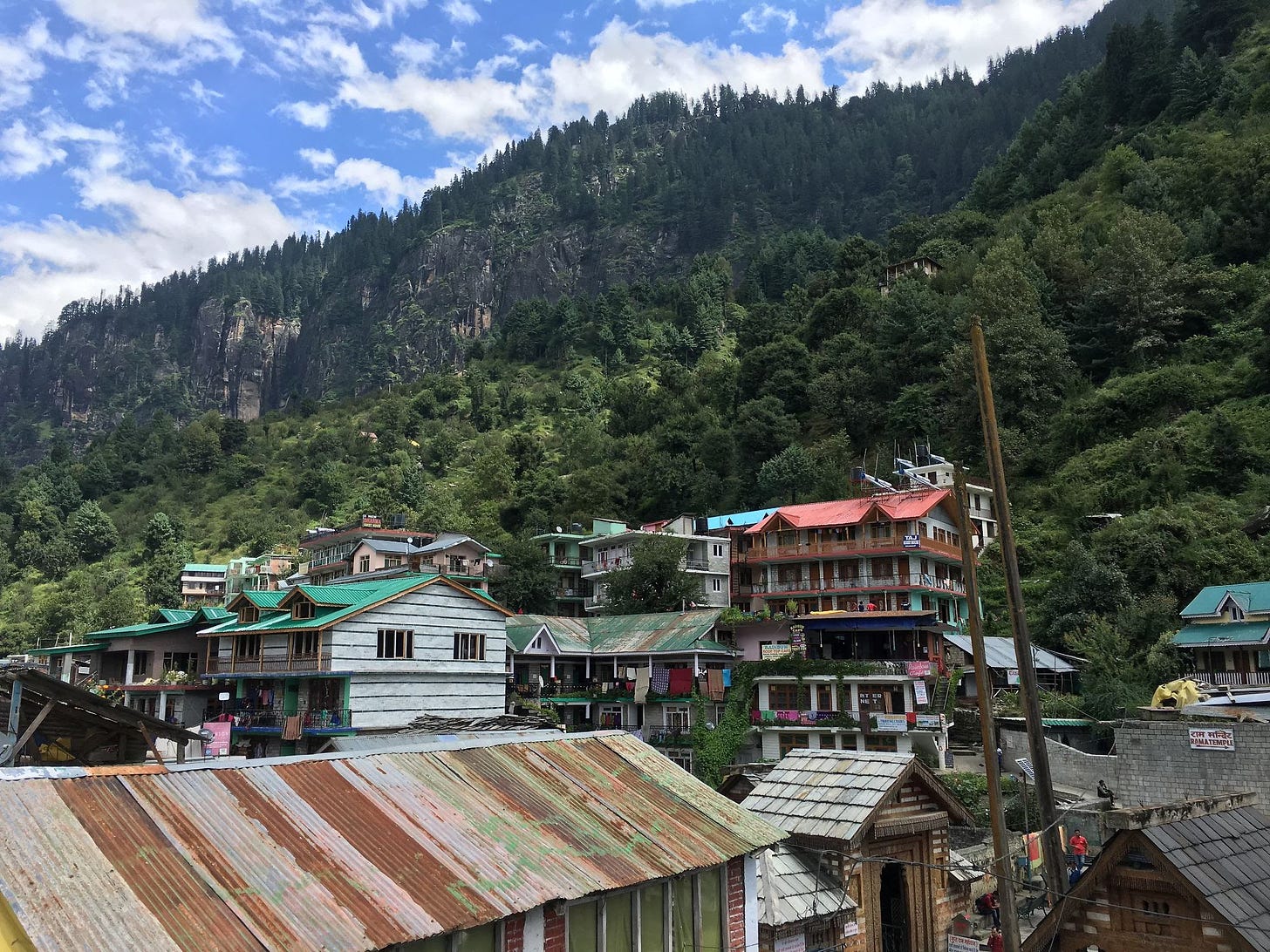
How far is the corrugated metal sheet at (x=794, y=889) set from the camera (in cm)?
1337

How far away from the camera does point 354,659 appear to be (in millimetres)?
33469

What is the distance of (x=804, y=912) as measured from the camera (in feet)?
44.5

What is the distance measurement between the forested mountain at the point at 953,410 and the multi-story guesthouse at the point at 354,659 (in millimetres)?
26067

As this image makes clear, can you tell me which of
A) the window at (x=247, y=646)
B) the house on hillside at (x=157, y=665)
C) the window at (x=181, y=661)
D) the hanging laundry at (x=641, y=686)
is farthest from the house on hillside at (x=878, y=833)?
the window at (x=181, y=661)

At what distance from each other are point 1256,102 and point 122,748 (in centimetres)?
9629

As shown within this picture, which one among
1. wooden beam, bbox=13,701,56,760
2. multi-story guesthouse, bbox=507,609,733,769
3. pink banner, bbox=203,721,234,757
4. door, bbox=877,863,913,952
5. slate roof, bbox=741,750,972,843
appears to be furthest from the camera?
multi-story guesthouse, bbox=507,609,733,769

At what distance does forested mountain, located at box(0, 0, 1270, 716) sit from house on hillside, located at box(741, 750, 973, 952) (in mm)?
25279

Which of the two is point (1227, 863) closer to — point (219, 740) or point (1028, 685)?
point (1028, 685)

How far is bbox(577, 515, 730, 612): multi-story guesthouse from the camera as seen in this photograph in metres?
60.1

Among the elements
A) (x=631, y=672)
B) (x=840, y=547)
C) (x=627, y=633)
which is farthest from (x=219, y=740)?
(x=840, y=547)

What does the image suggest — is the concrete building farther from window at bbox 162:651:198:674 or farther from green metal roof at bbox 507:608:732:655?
window at bbox 162:651:198:674

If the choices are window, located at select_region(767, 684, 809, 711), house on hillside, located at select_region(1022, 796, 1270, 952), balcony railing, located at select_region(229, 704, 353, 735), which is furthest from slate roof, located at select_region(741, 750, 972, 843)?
window, located at select_region(767, 684, 809, 711)

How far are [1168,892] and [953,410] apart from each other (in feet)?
191

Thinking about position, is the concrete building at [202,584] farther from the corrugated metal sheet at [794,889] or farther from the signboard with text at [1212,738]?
the corrugated metal sheet at [794,889]
